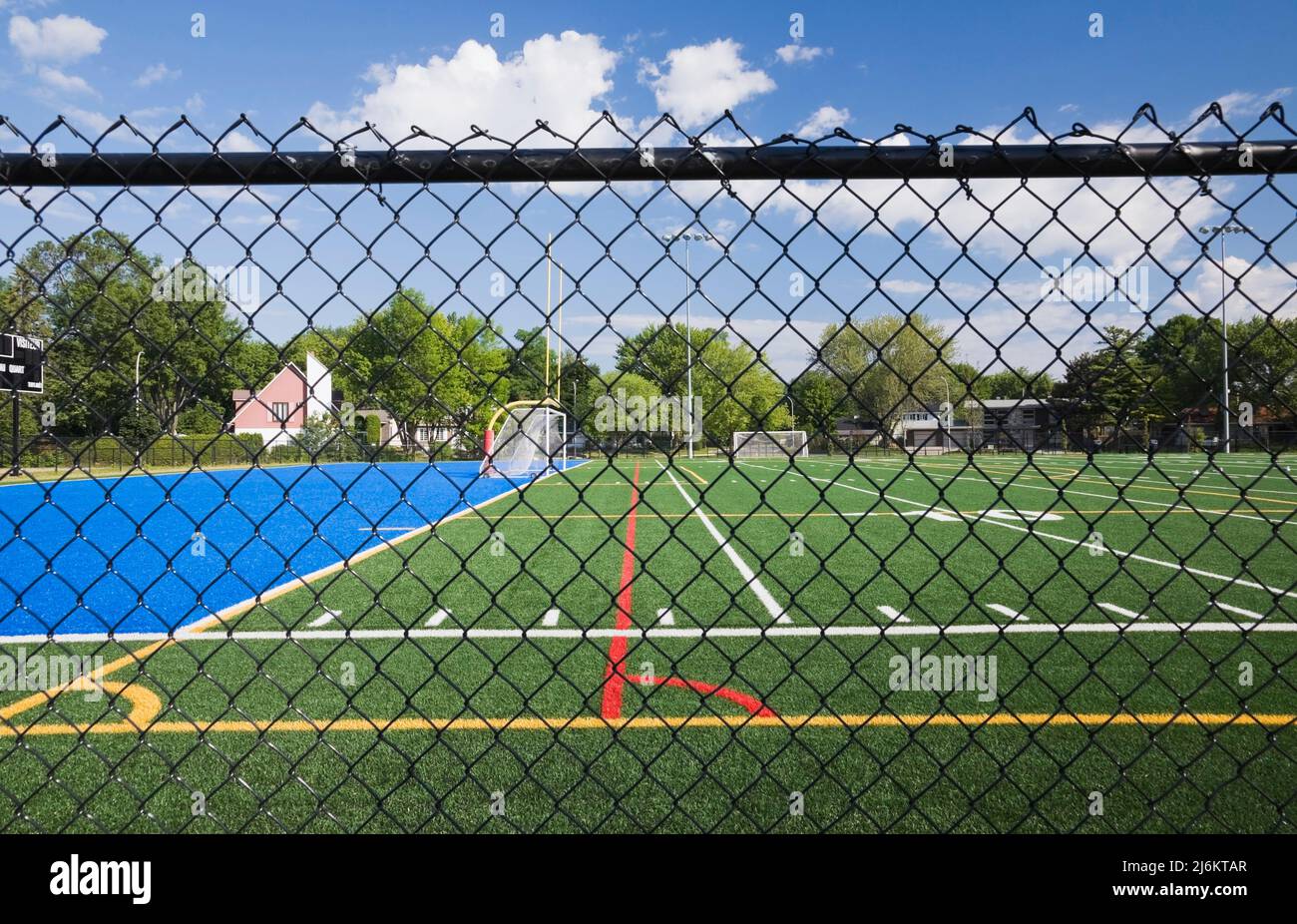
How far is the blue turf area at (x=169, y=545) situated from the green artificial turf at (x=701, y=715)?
0.45 meters

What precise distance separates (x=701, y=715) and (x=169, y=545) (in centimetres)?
940

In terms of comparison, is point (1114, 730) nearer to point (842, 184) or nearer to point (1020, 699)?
point (1020, 699)

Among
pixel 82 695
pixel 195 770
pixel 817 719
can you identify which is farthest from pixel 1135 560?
pixel 82 695

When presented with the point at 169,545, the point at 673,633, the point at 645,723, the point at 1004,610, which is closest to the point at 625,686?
the point at 645,723

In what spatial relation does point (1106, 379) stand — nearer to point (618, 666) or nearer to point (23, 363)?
point (618, 666)

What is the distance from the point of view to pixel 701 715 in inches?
138

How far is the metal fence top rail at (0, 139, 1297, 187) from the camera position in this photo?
1625 millimetres

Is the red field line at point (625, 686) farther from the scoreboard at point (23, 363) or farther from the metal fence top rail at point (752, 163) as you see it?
the scoreboard at point (23, 363)

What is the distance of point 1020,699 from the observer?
3.63 m

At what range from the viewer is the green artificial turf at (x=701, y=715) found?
2.45m

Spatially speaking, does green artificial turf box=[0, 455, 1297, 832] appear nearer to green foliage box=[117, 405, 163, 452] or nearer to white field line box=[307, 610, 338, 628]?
white field line box=[307, 610, 338, 628]

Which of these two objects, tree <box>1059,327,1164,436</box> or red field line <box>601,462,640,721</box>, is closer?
tree <box>1059,327,1164,436</box>

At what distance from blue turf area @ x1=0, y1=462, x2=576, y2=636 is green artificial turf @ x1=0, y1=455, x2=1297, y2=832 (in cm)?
45

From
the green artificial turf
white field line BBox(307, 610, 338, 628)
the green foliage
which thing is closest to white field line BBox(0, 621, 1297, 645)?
the green artificial turf
